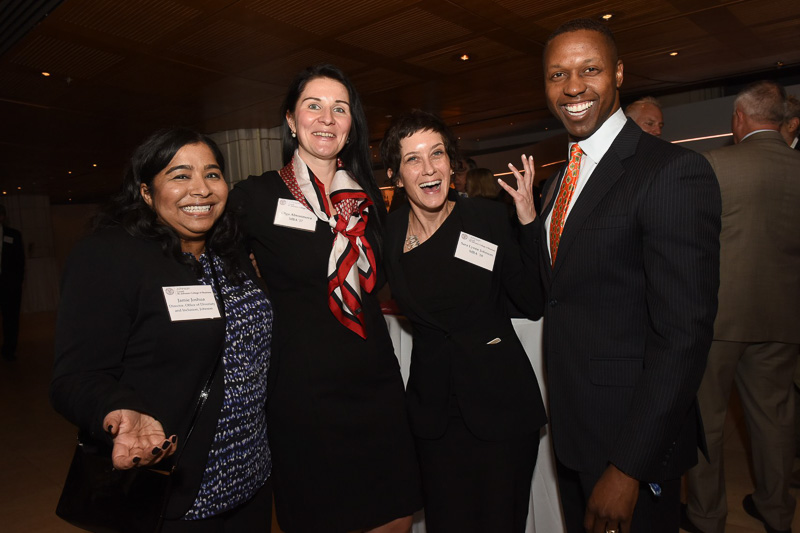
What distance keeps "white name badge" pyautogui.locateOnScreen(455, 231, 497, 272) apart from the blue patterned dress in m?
0.71

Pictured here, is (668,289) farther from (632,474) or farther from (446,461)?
(446,461)

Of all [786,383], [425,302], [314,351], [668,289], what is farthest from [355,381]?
[786,383]

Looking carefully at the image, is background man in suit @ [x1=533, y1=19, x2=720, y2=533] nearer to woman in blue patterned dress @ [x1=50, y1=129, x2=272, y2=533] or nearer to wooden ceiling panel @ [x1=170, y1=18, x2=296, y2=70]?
woman in blue patterned dress @ [x1=50, y1=129, x2=272, y2=533]

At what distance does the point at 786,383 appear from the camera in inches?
110

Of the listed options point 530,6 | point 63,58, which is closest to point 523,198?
point 530,6

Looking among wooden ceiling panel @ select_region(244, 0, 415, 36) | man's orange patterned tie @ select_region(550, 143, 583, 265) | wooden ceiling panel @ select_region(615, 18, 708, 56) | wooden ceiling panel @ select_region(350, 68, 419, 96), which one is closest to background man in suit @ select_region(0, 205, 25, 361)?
wooden ceiling panel @ select_region(350, 68, 419, 96)

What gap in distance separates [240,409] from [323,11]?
4555 mm

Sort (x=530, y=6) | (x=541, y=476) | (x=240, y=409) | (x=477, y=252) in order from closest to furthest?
1. (x=240, y=409)
2. (x=477, y=252)
3. (x=541, y=476)
4. (x=530, y=6)

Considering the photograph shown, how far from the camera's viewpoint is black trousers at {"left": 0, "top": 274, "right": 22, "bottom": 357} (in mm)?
8081

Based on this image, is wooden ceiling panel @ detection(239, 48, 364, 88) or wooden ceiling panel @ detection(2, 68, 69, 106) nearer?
wooden ceiling panel @ detection(239, 48, 364, 88)

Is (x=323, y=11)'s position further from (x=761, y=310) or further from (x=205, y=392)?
(x=205, y=392)

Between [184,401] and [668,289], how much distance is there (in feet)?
4.14

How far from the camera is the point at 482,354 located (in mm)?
1923

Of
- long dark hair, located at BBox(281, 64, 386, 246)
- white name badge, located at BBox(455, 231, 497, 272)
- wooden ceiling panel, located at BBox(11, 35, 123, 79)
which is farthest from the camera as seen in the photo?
wooden ceiling panel, located at BBox(11, 35, 123, 79)
